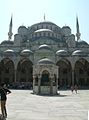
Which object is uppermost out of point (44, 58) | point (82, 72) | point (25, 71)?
point (44, 58)


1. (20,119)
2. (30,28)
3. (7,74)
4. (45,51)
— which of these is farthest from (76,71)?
(20,119)

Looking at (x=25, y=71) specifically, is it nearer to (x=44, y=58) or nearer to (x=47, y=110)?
(x=44, y=58)

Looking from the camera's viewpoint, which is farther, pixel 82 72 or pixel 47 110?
pixel 82 72

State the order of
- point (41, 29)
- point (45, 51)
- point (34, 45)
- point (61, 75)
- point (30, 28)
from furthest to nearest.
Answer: point (30, 28) → point (41, 29) → point (34, 45) → point (61, 75) → point (45, 51)

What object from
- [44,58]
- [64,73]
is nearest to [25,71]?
[64,73]

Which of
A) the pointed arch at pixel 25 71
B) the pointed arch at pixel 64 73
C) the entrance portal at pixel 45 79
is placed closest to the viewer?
the entrance portal at pixel 45 79

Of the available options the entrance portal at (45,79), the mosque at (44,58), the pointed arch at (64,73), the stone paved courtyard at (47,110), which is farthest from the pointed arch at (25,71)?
the stone paved courtyard at (47,110)

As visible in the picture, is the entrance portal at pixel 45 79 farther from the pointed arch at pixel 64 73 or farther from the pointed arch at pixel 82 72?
the pointed arch at pixel 82 72

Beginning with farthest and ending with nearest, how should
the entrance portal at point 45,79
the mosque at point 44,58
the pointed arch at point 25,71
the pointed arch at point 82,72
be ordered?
the pointed arch at point 25,71, the pointed arch at point 82,72, the mosque at point 44,58, the entrance portal at point 45,79

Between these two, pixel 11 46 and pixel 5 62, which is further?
pixel 11 46

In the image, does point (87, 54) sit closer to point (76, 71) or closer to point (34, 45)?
point (76, 71)

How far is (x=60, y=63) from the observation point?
42469mm

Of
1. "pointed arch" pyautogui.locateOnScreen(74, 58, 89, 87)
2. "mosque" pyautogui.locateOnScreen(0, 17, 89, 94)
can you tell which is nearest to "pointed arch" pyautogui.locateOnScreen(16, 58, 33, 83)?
"mosque" pyautogui.locateOnScreen(0, 17, 89, 94)

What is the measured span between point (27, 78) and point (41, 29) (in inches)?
571
